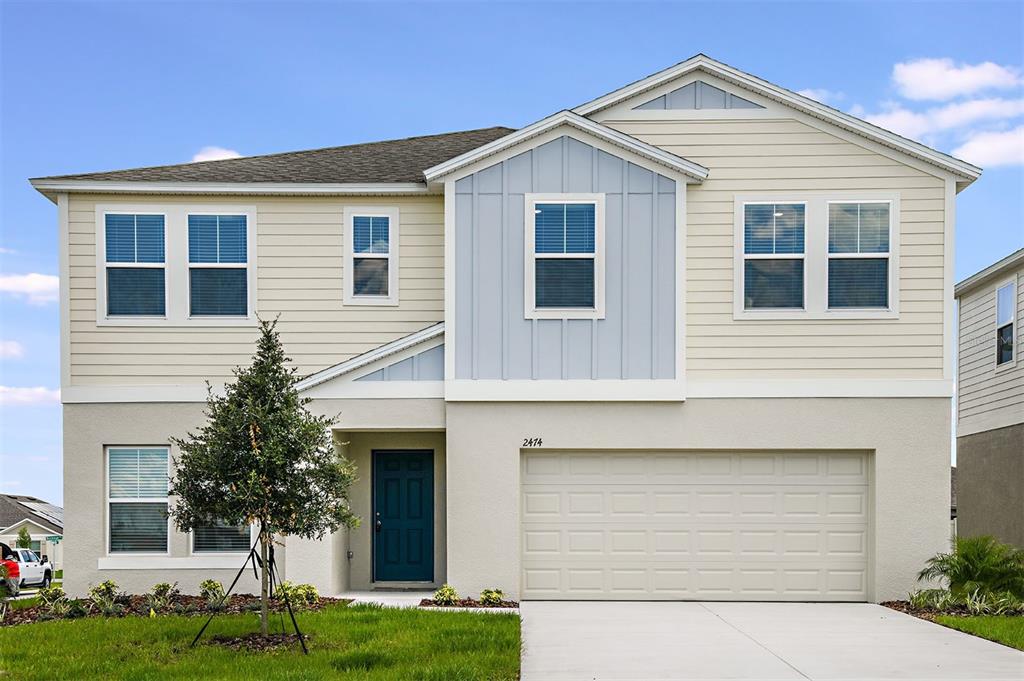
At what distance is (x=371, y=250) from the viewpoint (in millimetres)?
16297

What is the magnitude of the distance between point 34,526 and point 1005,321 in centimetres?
3750

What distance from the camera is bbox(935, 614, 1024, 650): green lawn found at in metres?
11.9

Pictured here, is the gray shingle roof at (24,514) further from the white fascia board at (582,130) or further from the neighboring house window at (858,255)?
the neighboring house window at (858,255)

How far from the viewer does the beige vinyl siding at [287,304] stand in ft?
52.4

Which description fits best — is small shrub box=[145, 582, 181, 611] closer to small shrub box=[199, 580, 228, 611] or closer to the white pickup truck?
small shrub box=[199, 580, 228, 611]

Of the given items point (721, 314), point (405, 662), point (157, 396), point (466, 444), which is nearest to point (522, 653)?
point (405, 662)

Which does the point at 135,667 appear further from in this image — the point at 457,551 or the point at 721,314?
the point at 721,314

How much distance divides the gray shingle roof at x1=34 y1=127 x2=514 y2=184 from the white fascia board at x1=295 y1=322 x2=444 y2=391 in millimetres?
2478

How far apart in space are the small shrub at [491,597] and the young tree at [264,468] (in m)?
3.82

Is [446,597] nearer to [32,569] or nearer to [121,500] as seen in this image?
[121,500]

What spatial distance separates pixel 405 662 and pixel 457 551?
189 inches

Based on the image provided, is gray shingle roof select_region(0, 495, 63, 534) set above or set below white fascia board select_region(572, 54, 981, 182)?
below

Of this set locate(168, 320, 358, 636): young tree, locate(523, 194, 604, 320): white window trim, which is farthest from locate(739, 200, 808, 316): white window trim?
locate(168, 320, 358, 636): young tree

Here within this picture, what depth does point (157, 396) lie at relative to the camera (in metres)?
15.9
